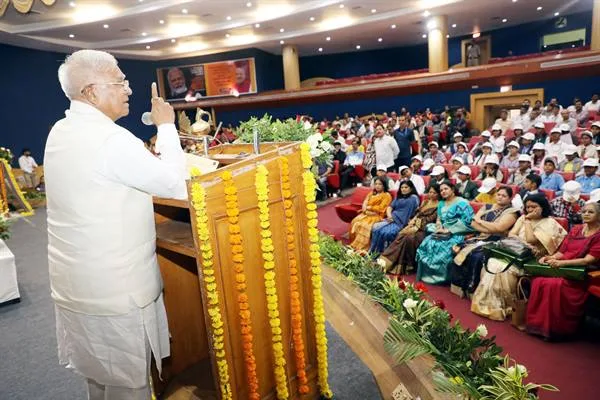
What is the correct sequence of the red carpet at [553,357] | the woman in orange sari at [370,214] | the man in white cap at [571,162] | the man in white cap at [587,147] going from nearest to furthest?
the red carpet at [553,357] < the woman in orange sari at [370,214] < the man in white cap at [571,162] < the man in white cap at [587,147]

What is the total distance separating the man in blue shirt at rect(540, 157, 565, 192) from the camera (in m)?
5.66

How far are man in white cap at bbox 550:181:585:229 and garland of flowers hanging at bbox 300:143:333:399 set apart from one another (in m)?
3.59

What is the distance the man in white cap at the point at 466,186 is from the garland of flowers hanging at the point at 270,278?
14.6ft

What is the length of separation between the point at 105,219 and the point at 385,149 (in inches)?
325

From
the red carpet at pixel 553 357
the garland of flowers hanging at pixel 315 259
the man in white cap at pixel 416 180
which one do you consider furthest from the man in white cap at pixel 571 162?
the garland of flowers hanging at pixel 315 259

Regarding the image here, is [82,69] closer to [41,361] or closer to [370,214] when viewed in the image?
[41,361]

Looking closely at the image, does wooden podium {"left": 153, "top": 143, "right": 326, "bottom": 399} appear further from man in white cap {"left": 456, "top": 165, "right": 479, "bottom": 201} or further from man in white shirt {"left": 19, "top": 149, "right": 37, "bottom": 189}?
man in white shirt {"left": 19, "top": 149, "right": 37, "bottom": 189}

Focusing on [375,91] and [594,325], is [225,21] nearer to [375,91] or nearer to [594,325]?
[375,91]

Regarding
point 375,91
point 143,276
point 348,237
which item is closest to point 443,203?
point 348,237

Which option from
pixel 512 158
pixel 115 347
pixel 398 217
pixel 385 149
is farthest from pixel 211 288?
pixel 385 149

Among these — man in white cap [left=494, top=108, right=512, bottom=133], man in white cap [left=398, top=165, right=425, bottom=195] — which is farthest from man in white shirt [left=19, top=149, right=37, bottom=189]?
man in white cap [left=494, top=108, right=512, bottom=133]

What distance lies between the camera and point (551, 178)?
5730mm

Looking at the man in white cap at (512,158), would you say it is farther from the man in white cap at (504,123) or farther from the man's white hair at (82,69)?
the man's white hair at (82,69)

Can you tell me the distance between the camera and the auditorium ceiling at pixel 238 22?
1316cm
